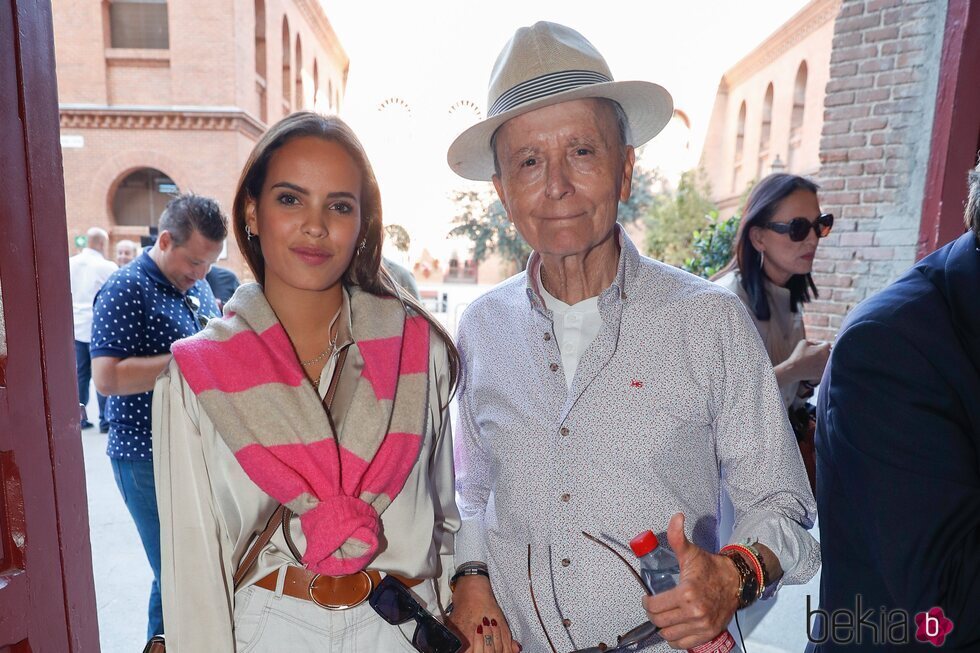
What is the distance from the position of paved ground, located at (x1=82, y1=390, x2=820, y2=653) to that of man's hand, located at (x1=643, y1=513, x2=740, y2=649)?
70.2 inches

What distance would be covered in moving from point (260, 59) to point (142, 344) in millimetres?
17116

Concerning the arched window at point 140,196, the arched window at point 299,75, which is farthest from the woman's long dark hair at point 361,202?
the arched window at point 299,75

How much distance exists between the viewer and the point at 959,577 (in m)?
1.00

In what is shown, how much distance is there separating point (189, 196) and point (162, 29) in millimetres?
15931

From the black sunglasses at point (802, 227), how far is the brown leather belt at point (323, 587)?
260 centimetres

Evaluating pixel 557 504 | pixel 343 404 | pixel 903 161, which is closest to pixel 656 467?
pixel 557 504

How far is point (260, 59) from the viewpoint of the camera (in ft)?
55.4

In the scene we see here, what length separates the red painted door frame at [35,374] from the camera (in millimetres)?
1401

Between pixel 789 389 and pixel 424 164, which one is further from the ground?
pixel 424 164

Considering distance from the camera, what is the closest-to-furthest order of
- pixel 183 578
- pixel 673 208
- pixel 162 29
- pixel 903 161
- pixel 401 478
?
pixel 183 578
pixel 401 478
pixel 903 161
pixel 162 29
pixel 673 208

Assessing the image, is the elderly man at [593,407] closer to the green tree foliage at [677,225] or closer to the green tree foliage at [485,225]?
the green tree foliage at [485,225]

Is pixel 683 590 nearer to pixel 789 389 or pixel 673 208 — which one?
pixel 789 389

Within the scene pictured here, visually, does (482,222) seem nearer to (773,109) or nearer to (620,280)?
(773,109)

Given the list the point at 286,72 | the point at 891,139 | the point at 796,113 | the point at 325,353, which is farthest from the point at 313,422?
the point at 796,113
